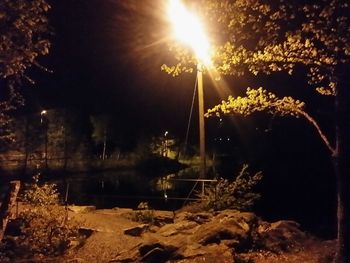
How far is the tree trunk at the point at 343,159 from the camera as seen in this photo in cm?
750

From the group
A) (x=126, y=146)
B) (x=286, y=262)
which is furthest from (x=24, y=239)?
(x=126, y=146)

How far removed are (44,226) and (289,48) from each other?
693cm

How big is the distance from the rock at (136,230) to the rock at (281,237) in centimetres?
291

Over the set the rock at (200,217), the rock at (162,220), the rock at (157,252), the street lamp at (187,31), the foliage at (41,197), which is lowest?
the rock at (157,252)

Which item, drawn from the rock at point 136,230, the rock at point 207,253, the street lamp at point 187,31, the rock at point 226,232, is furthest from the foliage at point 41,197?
the street lamp at point 187,31

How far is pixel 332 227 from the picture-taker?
2059 centimetres

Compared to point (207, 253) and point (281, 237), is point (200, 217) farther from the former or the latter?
point (207, 253)

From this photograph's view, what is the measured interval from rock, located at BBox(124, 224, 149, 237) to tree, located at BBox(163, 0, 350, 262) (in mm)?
4335

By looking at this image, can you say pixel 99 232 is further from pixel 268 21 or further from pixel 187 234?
pixel 268 21

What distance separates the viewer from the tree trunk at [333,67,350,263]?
750 cm

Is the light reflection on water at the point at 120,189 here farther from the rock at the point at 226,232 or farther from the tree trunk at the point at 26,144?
the rock at the point at 226,232

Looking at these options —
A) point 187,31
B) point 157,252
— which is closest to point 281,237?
point 157,252

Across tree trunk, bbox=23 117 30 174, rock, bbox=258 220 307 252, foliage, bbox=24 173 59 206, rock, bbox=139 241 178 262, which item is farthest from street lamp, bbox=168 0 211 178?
tree trunk, bbox=23 117 30 174

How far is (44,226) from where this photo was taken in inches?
442
